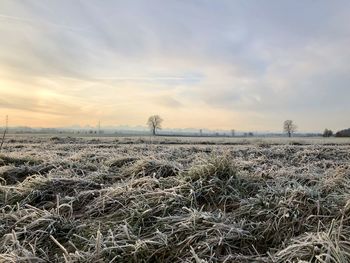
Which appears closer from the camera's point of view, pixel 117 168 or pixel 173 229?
pixel 173 229

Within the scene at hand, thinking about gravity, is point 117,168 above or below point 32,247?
above

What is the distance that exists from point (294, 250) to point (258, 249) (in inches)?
17.1

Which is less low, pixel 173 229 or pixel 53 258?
pixel 173 229

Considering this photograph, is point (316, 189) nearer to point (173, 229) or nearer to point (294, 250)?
point (294, 250)

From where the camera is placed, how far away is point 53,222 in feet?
14.3

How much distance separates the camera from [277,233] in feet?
12.2

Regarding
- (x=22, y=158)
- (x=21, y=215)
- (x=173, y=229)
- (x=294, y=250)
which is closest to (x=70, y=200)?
(x=21, y=215)

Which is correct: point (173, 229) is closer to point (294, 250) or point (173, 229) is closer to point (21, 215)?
point (294, 250)

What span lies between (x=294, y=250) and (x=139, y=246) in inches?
52.5

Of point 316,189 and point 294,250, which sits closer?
point 294,250

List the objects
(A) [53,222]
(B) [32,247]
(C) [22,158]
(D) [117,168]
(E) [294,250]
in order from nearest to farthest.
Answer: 1. (E) [294,250]
2. (B) [32,247]
3. (A) [53,222]
4. (D) [117,168]
5. (C) [22,158]

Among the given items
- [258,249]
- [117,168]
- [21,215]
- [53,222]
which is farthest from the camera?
[117,168]

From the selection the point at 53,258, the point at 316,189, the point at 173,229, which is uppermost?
the point at 316,189

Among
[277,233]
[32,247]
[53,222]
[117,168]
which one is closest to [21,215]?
[53,222]
